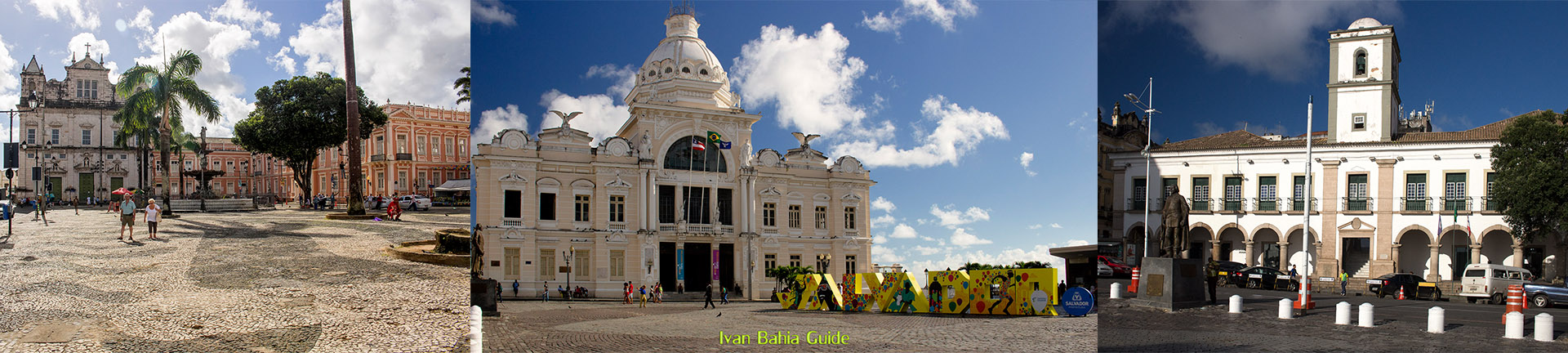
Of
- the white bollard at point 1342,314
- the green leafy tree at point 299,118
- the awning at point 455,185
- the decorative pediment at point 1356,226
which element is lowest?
the white bollard at point 1342,314

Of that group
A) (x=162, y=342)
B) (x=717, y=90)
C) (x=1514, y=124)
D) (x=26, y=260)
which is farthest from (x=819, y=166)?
(x=26, y=260)

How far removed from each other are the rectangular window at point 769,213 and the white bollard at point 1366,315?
523 centimetres

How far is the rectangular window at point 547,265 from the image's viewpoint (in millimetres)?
5238

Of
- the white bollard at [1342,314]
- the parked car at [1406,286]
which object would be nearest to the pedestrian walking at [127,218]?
the white bollard at [1342,314]

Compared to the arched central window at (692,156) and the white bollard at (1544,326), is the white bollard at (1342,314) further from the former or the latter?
the arched central window at (692,156)

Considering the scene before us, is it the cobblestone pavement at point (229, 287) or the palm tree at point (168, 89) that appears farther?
the palm tree at point (168, 89)

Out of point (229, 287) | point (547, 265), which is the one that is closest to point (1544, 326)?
point (547, 265)

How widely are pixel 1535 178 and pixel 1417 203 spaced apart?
0.79 metres

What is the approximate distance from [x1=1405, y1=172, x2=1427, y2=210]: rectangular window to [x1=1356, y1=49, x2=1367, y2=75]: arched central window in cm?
97

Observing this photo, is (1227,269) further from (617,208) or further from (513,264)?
(513,264)

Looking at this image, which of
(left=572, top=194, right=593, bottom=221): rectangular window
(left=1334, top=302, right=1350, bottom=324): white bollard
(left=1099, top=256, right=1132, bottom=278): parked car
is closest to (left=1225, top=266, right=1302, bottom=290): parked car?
(left=1334, top=302, right=1350, bottom=324): white bollard

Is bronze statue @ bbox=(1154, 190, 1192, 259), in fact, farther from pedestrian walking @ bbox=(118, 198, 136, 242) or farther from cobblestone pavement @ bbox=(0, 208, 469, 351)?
pedestrian walking @ bbox=(118, 198, 136, 242)

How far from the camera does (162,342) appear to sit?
20.7 ft

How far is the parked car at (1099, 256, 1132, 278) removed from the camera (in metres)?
6.91
